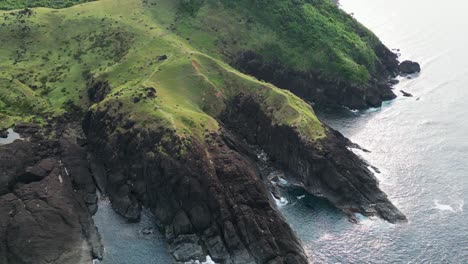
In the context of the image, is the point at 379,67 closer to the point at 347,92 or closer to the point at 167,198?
the point at 347,92

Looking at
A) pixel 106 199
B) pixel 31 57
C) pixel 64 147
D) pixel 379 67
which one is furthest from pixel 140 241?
pixel 379 67

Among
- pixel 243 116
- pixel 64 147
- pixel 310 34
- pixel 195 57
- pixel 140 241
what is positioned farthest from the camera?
pixel 310 34

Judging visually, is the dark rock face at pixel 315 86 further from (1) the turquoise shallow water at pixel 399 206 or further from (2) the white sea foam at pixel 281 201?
(2) the white sea foam at pixel 281 201

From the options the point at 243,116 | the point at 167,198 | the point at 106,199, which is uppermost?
the point at 243,116

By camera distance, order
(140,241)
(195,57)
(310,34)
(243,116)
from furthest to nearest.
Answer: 1. (310,34)
2. (195,57)
3. (243,116)
4. (140,241)

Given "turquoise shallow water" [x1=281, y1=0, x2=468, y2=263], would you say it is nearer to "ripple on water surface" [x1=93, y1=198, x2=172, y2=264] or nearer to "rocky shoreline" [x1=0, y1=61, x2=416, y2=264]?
"rocky shoreline" [x1=0, y1=61, x2=416, y2=264]

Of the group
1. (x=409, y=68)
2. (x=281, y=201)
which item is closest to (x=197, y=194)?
(x=281, y=201)
